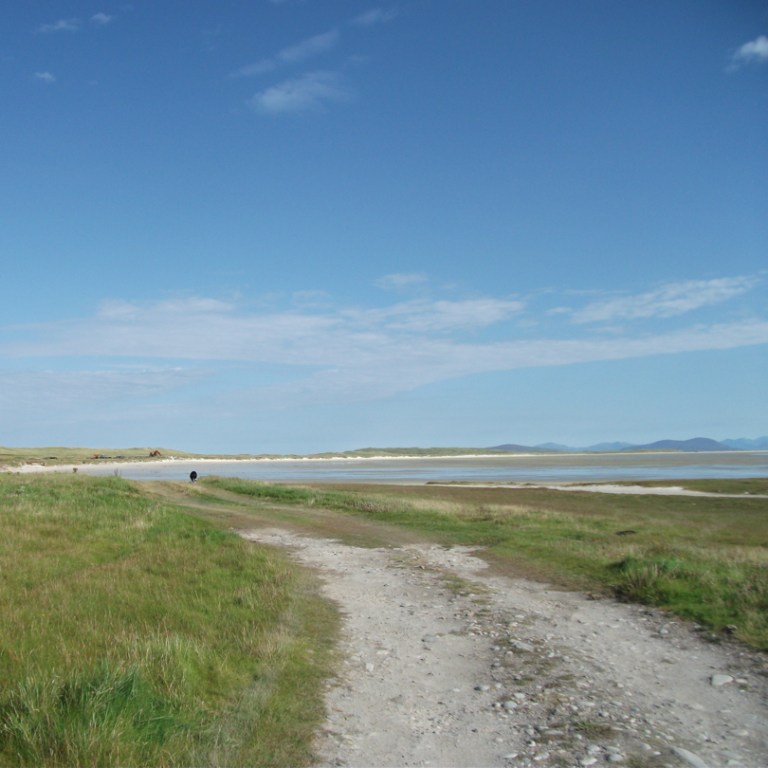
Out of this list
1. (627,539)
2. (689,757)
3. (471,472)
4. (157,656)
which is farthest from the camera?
(471,472)

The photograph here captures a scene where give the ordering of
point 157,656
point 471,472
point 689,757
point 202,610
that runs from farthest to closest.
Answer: point 471,472 < point 202,610 < point 157,656 < point 689,757

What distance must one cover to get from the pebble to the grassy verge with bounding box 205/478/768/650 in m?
4.30

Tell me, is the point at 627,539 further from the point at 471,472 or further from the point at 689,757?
the point at 471,472

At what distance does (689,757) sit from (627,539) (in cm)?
1785

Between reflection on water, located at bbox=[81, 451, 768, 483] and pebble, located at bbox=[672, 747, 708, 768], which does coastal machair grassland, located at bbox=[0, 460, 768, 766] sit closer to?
pebble, located at bbox=[672, 747, 708, 768]

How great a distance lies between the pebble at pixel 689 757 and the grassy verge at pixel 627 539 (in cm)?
430

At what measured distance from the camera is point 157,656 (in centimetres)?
752

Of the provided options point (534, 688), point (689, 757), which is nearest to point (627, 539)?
point (534, 688)

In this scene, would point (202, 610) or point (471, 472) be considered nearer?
point (202, 610)

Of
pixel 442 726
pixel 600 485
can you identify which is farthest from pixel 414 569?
pixel 600 485

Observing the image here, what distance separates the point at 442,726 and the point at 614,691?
246 cm

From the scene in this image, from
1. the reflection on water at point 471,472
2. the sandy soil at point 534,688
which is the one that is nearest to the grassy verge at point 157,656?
the sandy soil at point 534,688

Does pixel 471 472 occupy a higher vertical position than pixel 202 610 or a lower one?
lower

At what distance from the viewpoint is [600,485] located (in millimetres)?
59125
